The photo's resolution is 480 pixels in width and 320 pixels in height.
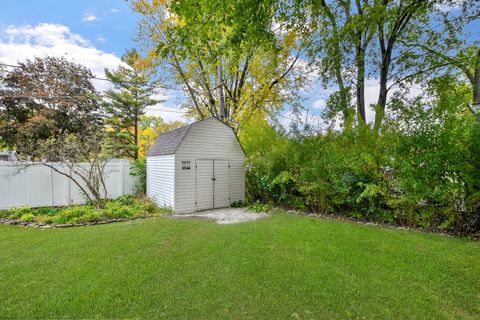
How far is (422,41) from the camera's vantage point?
860 centimetres

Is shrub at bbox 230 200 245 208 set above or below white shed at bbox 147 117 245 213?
below

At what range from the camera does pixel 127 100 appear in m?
17.0

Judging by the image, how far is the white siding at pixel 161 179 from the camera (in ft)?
23.2

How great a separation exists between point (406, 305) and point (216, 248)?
2.63 m

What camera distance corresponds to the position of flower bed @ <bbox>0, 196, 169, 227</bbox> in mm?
5758

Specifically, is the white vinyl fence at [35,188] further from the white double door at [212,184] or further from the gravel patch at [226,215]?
the gravel patch at [226,215]

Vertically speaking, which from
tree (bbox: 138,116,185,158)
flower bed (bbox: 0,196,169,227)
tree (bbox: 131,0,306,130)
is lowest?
flower bed (bbox: 0,196,169,227)

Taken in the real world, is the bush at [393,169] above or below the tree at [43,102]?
below

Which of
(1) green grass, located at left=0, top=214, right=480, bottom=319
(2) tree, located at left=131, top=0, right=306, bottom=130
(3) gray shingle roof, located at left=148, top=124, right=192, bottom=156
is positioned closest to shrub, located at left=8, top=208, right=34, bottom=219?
(1) green grass, located at left=0, top=214, right=480, bottom=319

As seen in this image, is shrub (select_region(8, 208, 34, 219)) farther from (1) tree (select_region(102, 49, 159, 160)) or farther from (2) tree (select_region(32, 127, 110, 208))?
(1) tree (select_region(102, 49, 159, 160))

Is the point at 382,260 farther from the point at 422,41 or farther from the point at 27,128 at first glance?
the point at 27,128

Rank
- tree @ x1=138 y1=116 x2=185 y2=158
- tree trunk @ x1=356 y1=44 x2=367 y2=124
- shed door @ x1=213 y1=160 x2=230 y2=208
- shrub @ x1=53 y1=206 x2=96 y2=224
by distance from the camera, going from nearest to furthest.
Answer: shrub @ x1=53 y1=206 x2=96 y2=224 → shed door @ x1=213 y1=160 x2=230 y2=208 → tree trunk @ x1=356 y1=44 x2=367 y2=124 → tree @ x1=138 y1=116 x2=185 y2=158

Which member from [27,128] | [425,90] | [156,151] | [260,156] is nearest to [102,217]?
[156,151]

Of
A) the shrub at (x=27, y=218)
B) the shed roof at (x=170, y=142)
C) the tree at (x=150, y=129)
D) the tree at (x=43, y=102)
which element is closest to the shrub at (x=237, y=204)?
the shed roof at (x=170, y=142)
